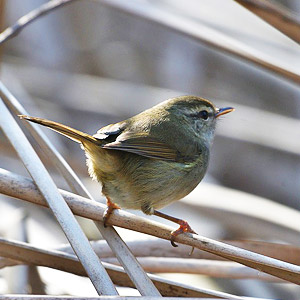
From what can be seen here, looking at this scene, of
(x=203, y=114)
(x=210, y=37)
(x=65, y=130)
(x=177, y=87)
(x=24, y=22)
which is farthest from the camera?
(x=177, y=87)

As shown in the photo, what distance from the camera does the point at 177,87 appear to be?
534 cm

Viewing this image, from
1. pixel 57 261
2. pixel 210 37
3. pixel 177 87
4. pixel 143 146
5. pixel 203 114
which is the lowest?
pixel 57 261

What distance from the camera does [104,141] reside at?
2660 mm

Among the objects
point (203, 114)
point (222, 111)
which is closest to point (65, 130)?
point (203, 114)

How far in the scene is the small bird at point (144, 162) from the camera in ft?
8.81

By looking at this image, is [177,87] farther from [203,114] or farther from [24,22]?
[24,22]

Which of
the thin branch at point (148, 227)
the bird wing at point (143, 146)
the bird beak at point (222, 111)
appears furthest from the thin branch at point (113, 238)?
the bird beak at point (222, 111)

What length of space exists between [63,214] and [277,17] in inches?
57.3

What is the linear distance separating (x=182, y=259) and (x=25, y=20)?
5.15 feet

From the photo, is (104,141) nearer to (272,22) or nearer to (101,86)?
(272,22)

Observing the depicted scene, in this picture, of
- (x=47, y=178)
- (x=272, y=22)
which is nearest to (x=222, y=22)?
(x=272, y=22)

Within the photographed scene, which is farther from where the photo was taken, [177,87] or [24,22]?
[177,87]

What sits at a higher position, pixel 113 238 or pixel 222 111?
pixel 222 111

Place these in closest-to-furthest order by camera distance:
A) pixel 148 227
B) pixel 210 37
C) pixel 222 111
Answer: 1. pixel 148 227
2. pixel 210 37
3. pixel 222 111
